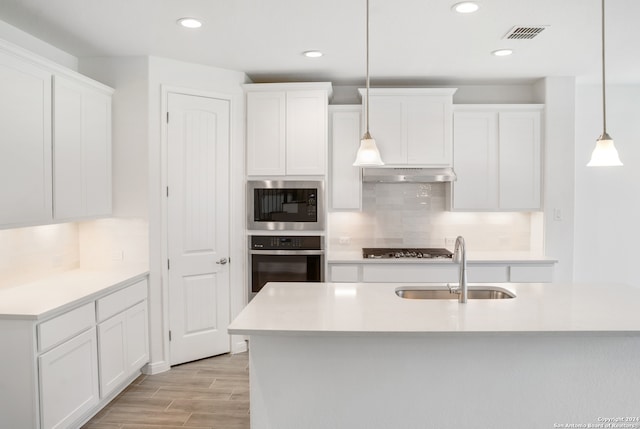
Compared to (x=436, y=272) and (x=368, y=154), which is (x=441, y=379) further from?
(x=436, y=272)

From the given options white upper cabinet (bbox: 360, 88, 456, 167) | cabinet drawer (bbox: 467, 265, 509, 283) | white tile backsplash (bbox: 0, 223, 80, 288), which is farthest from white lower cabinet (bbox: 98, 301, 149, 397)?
cabinet drawer (bbox: 467, 265, 509, 283)

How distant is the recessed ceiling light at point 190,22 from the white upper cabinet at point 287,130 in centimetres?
116

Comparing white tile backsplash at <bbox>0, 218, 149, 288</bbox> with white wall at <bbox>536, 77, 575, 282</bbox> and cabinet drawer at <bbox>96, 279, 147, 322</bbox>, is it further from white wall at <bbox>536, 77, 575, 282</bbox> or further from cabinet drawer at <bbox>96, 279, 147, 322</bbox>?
white wall at <bbox>536, 77, 575, 282</bbox>

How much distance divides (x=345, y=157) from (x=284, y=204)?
0.78 m

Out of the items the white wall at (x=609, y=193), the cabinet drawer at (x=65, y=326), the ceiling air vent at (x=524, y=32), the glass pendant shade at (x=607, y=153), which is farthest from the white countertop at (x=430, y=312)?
the white wall at (x=609, y=193)

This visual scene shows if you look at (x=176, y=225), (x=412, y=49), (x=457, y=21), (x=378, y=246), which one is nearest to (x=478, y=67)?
(x=412, y=49)

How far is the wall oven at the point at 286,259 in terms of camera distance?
165 inches

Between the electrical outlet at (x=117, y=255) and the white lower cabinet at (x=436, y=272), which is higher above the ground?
the electrical outlet at (x=117, y=255)

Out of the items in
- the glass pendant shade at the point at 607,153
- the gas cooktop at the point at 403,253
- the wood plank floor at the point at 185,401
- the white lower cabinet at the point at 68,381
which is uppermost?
the glass pendant shade at the point at 607,153

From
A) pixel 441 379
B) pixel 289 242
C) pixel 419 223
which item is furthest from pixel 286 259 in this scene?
pixel 441 379

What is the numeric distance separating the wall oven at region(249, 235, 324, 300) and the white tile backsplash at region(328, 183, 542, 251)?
2.07ft

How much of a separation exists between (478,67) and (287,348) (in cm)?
320

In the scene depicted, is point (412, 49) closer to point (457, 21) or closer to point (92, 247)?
point (457, 21)

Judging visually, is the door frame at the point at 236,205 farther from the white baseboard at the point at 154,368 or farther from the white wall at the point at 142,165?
the white baseboard at the point at 154,368
